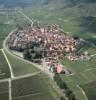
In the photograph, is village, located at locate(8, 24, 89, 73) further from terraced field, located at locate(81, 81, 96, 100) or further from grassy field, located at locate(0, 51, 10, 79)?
terraced field, located at locate(81, 81, 96, 100)

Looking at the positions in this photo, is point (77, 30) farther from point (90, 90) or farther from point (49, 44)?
point (90, 90)

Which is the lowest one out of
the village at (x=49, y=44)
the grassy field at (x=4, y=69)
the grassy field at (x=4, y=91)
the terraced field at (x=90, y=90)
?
the terraced field at (x=90, y=90)

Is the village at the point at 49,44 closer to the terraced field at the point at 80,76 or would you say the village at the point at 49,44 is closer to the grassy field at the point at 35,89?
the terraced field at the point at 80,76

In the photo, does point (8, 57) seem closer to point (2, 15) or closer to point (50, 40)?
point (50, 40)

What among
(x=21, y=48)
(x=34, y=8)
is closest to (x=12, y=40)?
(x=21, y=48)

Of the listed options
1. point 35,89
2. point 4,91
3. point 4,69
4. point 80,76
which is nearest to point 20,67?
point 4,69

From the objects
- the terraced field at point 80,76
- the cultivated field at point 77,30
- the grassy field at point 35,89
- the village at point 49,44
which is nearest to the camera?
the grassy field at point 35,89

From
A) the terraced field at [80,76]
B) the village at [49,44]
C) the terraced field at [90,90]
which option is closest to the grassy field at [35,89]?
the terraced field at [80,76]
